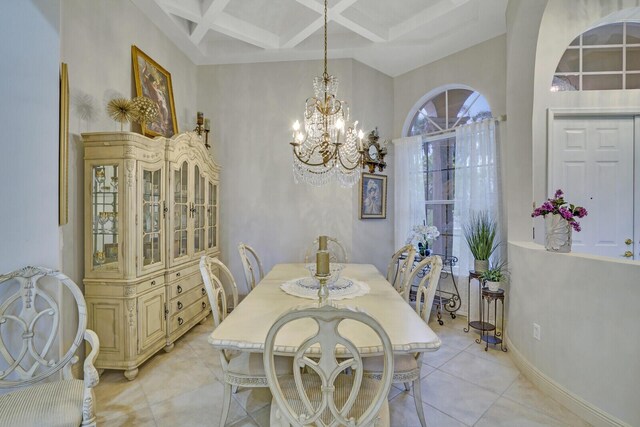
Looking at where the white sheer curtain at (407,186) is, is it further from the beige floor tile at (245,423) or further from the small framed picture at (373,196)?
the beige floor tile at (245,423)

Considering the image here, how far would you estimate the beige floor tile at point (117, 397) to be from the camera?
5.89 feet

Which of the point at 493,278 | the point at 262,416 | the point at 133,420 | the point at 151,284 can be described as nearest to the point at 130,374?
the point at 133,420

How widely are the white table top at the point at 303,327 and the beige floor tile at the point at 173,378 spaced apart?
2.86 ft

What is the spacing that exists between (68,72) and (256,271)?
2722 millimetres

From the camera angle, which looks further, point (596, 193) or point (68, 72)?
point (596, 193)

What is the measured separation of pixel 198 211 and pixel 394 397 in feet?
8.38

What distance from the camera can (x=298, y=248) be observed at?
368 cm

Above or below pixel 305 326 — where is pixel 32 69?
above

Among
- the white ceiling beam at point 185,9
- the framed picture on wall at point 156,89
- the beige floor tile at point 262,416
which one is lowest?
the beige floor tile at point 262,416

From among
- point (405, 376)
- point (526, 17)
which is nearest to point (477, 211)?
point (526, 17)

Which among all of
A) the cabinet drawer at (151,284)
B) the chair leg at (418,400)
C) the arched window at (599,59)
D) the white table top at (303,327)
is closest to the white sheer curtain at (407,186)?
the arched window at (599,59)

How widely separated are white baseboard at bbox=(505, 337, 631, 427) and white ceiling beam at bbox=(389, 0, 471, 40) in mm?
3264

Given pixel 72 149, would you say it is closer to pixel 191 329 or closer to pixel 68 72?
pixel 68 72

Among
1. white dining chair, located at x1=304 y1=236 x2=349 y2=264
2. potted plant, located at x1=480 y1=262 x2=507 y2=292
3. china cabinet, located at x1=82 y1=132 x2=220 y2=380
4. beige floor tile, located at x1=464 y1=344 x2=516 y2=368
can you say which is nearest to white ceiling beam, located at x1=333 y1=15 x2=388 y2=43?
china cabinet, located at x1=82 y1=132 x2=220 y2=380
